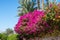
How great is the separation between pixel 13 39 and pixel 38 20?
910 cm

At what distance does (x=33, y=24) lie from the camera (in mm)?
23000

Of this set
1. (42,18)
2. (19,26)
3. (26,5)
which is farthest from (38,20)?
(26,5)

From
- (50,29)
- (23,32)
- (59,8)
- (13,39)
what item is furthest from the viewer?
(13,39)

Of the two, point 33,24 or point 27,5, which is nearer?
point 33,24

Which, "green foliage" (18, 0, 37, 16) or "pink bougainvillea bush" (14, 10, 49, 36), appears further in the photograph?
"green foliage" (18, 0, 37, 16)

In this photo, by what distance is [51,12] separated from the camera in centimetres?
1958

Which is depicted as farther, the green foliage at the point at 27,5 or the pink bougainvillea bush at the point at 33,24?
the green foliage at the point at 27,5

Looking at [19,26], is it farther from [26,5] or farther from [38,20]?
[26,5]

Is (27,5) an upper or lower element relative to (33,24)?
upper

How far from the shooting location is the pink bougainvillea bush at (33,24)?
21675 millimetres

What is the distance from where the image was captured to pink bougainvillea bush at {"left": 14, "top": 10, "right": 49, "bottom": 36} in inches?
853

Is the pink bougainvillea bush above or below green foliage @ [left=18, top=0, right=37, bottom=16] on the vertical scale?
below

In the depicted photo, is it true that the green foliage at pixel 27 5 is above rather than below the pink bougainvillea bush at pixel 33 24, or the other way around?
above

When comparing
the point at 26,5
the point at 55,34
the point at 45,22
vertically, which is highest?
the point at 26,5
